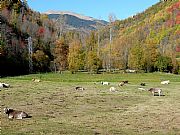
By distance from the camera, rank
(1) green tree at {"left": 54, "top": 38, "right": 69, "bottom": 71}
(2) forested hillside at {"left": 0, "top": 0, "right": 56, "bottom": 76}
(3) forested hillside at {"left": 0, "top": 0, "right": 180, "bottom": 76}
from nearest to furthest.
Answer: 1. (2) forested hillside at {"left": 0, "top": 0, "right": 56, "bottom": 76}
2. (3) forested hillside at {"left": 0, "top": 0, "right": 180, "bottom": 76}
3. (1) green tree at {"left": 54, "top": 38, "right": 69, "bottom": 71}

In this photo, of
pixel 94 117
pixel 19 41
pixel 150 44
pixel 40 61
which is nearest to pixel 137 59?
pixel 150 44

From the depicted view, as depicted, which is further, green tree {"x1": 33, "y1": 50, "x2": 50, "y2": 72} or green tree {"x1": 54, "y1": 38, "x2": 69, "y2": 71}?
green tree {"x1": 54, "y1": 38, "x2": 69, "y2": 71}

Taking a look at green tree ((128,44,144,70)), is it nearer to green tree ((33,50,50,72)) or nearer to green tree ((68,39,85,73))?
green tree ((68,39,85,73))

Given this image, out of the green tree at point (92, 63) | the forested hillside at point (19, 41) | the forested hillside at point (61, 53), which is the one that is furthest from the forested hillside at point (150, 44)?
the forested hillside at point (19, 41)

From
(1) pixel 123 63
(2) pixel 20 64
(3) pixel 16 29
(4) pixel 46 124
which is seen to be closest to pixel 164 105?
(4) pixel 46 124

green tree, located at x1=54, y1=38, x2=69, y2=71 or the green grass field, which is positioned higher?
green tree, located at x1=54, y1=38, x2=69, y2=71

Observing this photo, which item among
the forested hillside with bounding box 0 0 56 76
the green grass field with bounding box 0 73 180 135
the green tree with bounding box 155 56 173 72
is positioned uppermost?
the forested hillside with bounding box 0 0 56 76

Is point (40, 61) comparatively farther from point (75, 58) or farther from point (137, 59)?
point (137, 59)

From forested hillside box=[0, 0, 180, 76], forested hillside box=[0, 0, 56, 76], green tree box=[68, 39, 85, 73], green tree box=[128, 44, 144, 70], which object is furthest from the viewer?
green tree box=[128, 44, 144, 70]

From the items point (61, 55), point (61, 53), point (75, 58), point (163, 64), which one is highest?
point (61, 53)

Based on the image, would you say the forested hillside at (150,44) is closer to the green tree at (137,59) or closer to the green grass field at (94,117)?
the green tree at (137,59)

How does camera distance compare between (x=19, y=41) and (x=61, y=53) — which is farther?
(x=61, y=53)

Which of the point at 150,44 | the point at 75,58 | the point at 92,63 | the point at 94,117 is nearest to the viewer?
the point at 94,117

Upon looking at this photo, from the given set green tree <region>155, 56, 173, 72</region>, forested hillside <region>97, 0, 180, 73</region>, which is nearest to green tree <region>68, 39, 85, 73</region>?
forested hillside <region>97, 0, 180, 73</region>
